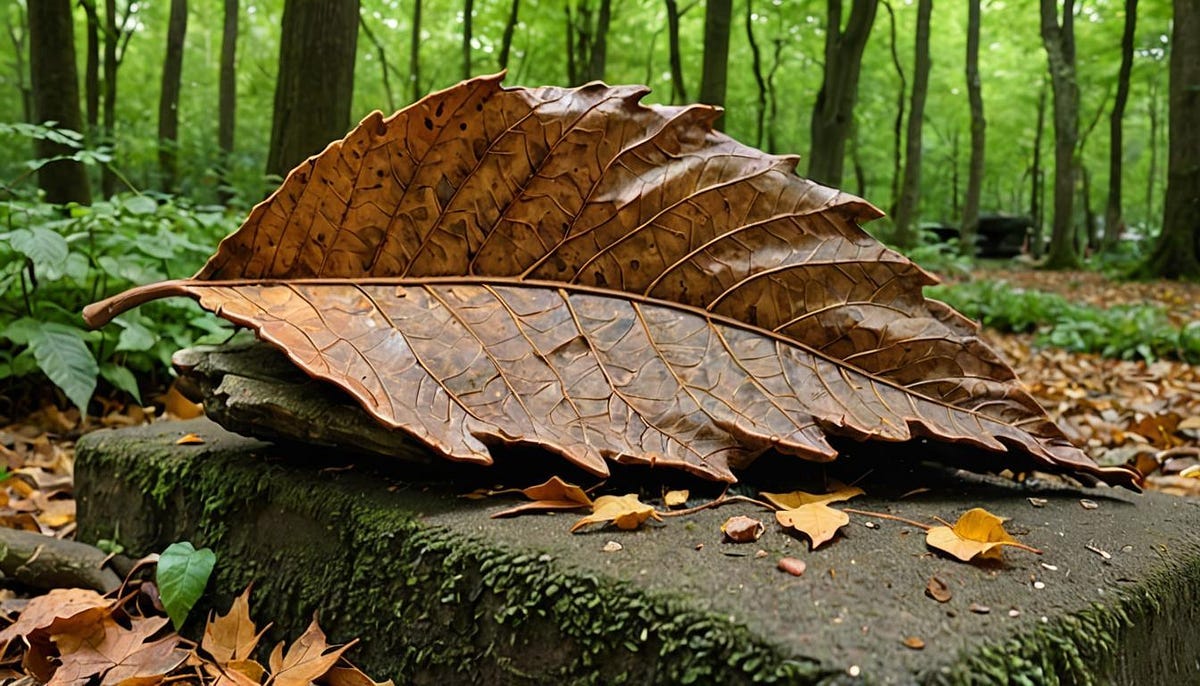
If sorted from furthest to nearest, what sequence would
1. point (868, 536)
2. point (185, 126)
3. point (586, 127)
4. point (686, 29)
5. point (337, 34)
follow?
point (686, 29) < point (185, 126) < point (337, 34) < point (586, 127) < point (868, 536)

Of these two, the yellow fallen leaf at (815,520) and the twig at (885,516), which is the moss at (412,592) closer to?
the yellow fallen leaf at (815,520)

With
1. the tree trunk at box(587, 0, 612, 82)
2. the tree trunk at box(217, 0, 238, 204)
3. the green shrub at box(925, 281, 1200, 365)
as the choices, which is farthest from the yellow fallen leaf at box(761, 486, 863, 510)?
the tree trunk at box(217, 0, 238, 204)

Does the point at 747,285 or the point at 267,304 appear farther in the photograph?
the point at 747,285

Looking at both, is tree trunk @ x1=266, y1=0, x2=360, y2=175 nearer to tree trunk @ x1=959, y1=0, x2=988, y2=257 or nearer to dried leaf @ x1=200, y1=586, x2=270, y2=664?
dried leaf @ x1=200, y1=586, x2=270, y2=664

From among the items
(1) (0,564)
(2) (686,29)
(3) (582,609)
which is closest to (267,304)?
(3) (582,609)

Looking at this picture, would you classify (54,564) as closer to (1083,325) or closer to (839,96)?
(1083,325)

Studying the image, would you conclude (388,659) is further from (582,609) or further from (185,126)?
(185,126)

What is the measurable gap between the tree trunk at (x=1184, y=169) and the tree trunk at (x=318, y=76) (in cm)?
1009

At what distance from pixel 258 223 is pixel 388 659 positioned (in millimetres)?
605

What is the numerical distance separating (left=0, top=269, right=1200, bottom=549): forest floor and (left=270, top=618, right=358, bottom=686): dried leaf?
99 cm

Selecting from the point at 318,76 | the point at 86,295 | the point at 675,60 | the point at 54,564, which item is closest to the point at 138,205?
the point at 86,295

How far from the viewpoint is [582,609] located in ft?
2.71

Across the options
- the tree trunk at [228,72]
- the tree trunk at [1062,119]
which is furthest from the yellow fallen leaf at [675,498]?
the tree trunk at [1062,119]

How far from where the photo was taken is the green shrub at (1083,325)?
4949 millimetres
